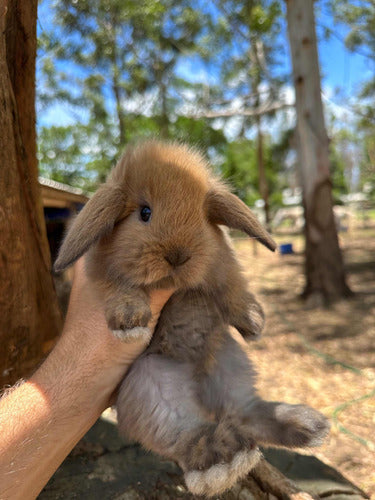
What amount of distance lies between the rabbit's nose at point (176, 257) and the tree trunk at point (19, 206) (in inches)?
32.7

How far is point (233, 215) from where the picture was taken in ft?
5.91

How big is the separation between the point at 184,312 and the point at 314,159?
218 inches

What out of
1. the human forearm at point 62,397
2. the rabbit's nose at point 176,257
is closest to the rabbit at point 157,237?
the rabbit's nose at point 176,257

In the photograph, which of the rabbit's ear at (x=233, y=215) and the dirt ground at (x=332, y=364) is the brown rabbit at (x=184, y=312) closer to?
the rabbit's ear at (x=233, y=215)

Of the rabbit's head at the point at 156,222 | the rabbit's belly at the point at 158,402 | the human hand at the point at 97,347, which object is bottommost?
the rabbit's belly at the point at 158,402

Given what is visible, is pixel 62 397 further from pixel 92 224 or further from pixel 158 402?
pixel 92 224

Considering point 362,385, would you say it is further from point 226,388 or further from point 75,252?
point 75,252

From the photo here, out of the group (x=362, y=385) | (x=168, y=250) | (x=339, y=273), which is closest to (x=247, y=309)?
(x=168, y=250)

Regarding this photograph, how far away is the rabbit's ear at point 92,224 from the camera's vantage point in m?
1.59

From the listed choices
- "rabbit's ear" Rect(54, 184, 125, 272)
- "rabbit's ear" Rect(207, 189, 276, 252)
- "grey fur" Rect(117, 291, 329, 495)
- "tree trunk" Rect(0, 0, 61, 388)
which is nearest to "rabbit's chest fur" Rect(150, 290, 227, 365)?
"grey fur" Rect(117, 291, 329, 495)

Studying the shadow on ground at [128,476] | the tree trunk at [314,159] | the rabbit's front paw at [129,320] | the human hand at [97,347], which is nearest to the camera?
the rabbit's front paw at [129,320]

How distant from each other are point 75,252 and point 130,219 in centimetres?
30

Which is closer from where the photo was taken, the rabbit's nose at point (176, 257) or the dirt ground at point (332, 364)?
the rabbit's nose at point (176, 257)

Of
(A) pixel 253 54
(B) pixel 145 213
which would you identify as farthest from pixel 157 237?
(A) pixel 253 54
